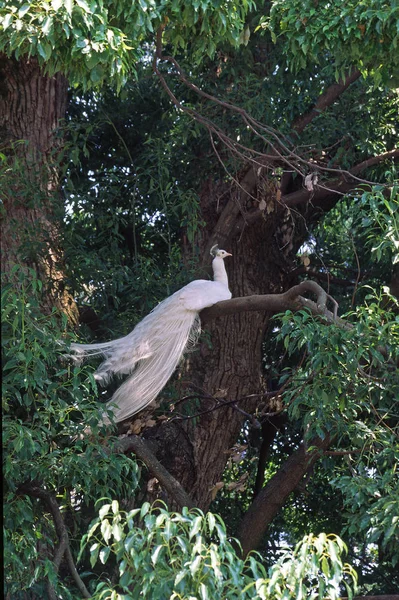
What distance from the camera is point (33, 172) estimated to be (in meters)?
4.28

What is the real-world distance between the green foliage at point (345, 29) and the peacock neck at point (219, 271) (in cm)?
109

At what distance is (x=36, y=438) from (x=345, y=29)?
5.78 ft

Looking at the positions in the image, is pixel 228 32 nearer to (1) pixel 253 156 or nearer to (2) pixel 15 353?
(1) pixel 253 156

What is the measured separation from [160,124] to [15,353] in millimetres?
2439

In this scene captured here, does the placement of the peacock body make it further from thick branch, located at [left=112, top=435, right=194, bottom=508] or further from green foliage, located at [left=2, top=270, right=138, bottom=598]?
green foliage, located at [left=2, top=270, right=138, bottom=598]

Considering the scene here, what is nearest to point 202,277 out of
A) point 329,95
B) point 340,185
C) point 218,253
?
point 218,253

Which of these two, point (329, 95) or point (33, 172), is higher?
point (33, 172)

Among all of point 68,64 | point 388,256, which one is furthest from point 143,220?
point 68,64

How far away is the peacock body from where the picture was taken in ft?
13.4

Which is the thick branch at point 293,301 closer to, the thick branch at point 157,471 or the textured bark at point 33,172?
the thick branch at point 157,471

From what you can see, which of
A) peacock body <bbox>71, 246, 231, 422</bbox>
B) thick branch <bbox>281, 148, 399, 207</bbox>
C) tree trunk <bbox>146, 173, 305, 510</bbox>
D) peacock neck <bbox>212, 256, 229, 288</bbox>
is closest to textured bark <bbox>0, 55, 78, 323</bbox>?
peacock body <bbox>71, 246, 231, 422</bbox>

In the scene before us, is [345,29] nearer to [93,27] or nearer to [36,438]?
[93,27]

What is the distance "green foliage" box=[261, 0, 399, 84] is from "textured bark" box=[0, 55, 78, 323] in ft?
3.70

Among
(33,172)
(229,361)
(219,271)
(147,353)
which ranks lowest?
(229,361)
